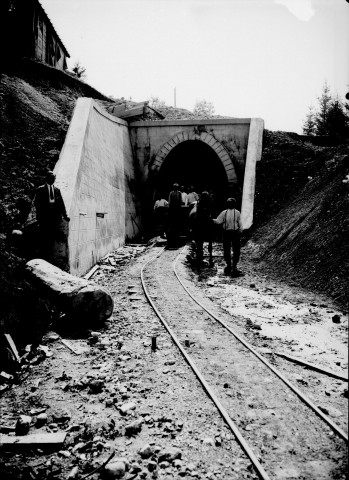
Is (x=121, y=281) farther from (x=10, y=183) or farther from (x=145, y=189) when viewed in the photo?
(x=145, y=189)

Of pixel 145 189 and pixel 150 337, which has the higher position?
pixel 145 189

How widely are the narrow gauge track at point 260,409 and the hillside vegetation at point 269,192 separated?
287 centimetres

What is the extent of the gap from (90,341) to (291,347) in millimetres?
3163

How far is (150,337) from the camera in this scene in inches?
212

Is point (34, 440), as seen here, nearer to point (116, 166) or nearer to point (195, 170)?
point (116, 166)

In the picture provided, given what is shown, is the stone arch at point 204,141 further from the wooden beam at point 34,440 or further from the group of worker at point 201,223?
the wooden beam at point 34,440

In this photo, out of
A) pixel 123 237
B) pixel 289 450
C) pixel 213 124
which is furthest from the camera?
pixel 213 124

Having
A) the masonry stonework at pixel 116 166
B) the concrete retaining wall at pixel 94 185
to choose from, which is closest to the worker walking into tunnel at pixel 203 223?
the masonry stonework at pixel 116 166

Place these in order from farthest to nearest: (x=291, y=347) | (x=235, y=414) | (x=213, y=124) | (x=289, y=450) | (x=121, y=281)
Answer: (x=213, y=124) → (x=121, y=281) → (x=291, y=347) → (x=235, y=414) → (x=289, y=450)

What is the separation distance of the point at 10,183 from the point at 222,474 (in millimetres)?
8496

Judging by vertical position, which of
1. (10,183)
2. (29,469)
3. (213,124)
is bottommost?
(29,469)

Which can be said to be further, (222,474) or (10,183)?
(10,183)

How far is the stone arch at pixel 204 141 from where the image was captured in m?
16.4

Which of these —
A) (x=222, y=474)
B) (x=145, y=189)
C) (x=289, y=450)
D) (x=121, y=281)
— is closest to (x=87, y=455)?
(x=222, y=474)
